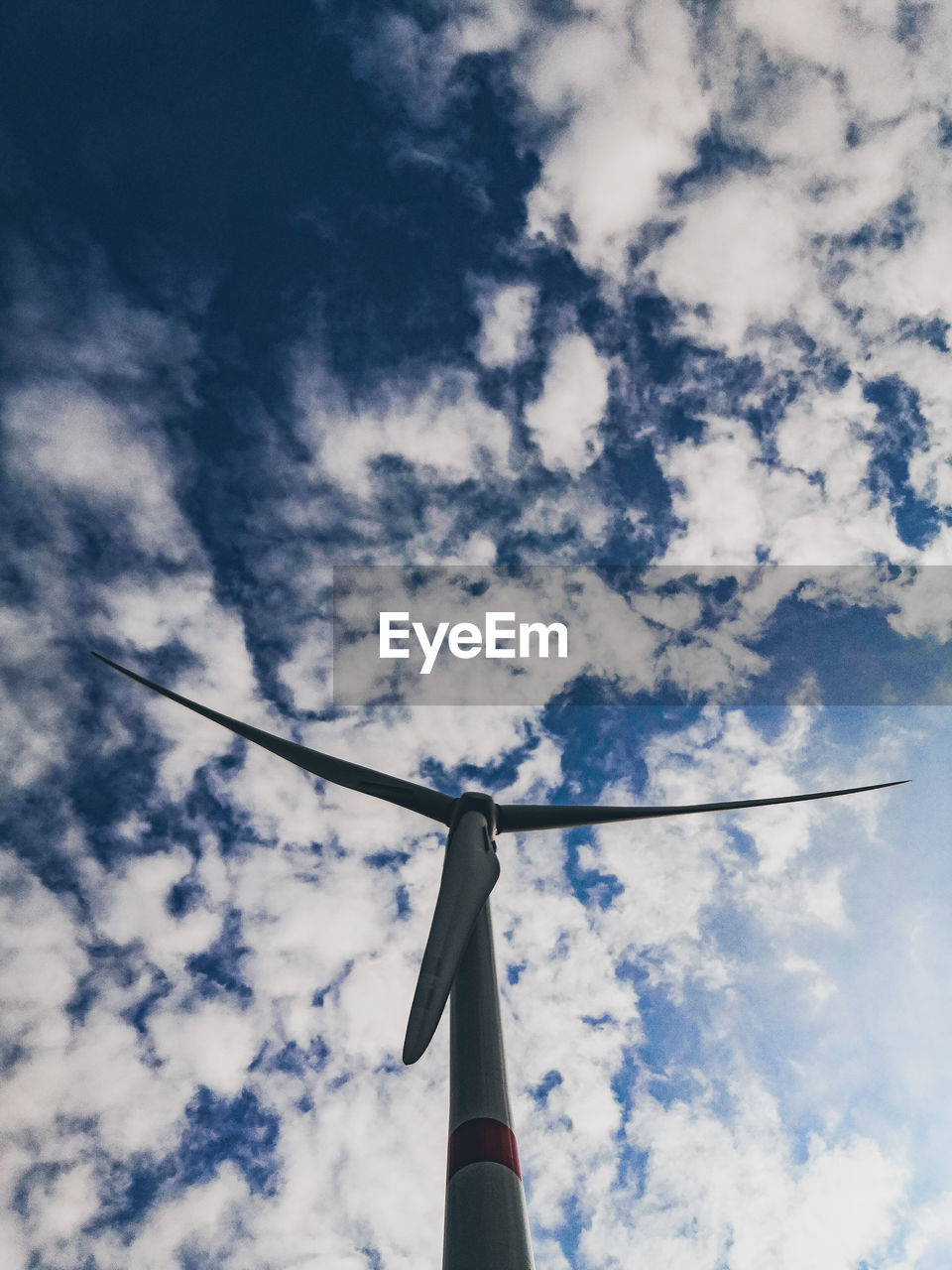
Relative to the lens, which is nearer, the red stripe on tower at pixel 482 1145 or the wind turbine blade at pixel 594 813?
the red stripe on tower at pixel 482 1145

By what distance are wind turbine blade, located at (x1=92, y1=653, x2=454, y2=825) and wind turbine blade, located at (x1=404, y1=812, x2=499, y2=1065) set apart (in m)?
2.08

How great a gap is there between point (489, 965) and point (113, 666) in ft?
54.8

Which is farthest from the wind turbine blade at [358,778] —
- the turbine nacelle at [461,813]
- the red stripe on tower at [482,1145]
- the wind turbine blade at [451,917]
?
the red stripe on tower at [482,1145]

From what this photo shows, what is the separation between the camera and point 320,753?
24.1 m

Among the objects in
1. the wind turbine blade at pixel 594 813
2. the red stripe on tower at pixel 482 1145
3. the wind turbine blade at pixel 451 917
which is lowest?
the red stripe on tower at pixel 482 1145

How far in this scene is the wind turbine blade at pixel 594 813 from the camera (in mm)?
23406

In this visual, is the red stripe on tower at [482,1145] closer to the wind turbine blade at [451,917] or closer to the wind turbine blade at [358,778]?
the wind turbine blade at [451,917]

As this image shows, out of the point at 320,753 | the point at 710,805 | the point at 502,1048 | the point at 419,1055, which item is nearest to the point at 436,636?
the point at 320,753

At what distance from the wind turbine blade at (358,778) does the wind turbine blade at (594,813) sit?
2259 millimetres

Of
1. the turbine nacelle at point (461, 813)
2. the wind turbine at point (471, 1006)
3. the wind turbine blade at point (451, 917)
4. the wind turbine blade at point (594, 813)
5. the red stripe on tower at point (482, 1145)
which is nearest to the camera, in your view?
the wind turbine at point (471, 1006)

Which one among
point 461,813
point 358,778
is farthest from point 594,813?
point 358,778

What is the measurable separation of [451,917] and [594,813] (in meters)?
9.52

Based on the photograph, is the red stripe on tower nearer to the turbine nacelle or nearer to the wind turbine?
the wind turbine

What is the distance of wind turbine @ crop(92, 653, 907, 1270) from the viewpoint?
39.5 ft
